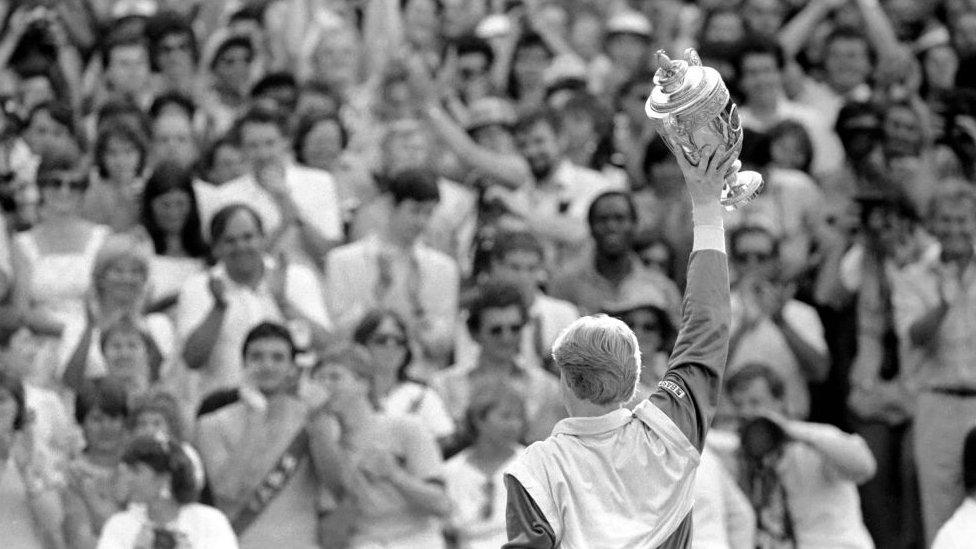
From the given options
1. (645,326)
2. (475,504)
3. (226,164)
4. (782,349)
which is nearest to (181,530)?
(475,504)

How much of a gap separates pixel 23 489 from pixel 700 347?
449cm

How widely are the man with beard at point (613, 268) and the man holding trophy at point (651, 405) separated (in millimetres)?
5516

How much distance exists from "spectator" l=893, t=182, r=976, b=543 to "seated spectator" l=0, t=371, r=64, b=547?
3.78 m

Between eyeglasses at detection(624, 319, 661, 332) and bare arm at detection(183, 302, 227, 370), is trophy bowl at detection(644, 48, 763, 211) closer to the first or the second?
eyeglasses at detection(624, 319, 661, 332)

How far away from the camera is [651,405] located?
175 inches

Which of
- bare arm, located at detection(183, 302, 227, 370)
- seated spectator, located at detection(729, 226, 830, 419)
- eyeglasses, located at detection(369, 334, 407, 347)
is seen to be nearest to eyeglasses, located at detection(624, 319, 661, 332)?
seated spectator, located at detection(729, 226, 830, 419)

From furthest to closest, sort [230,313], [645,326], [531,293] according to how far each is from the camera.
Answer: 1. [531,293]
2. [230,313]
3. [645,326]

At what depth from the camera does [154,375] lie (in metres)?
9.21

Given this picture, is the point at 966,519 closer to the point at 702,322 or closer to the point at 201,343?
the point at 201,343

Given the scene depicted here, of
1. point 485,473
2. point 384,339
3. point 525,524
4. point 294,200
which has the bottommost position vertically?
point 485,473

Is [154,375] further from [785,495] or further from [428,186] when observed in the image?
[785,495]

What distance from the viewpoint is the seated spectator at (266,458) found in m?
8.44

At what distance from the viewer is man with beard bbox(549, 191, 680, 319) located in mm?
10109

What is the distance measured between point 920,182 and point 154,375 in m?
4.24
